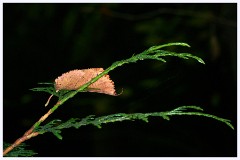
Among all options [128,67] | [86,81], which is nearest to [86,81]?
[86,81]

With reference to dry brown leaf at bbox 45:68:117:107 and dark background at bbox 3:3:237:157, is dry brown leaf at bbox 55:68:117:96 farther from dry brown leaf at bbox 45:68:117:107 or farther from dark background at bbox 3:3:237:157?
dark background at bbox 3:3:237:157

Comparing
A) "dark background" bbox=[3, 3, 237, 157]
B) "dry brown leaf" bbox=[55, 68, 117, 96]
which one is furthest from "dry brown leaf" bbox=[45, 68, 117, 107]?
"dark background" bbox=[3, 3, 237, 157]

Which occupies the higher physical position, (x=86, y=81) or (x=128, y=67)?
(x=128, y=67)

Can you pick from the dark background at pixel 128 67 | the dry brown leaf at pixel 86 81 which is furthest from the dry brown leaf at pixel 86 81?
the dark background at pixel 128 67

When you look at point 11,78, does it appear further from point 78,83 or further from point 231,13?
point 78,83

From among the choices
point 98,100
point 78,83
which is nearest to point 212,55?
point 98,100

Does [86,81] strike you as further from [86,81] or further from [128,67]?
[128,67]

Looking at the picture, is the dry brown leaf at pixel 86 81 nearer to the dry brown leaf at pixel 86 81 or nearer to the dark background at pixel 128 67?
the dry brown leaf at pixel 86 81

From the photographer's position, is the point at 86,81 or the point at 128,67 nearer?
the point at 86,81
